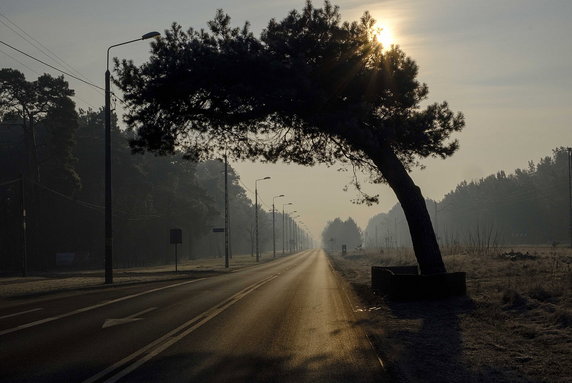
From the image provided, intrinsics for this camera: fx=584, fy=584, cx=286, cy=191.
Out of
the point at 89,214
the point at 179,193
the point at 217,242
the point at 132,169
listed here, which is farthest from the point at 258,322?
the point at 217,242

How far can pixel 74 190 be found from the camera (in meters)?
59.8

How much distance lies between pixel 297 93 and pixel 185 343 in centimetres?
899

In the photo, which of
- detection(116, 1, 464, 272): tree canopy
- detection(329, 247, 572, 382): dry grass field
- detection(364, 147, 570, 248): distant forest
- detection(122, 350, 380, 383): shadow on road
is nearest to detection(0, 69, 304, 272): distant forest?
detection(116, 1, 464, 272): tree canopy

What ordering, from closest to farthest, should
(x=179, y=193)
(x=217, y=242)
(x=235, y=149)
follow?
(x=235, y=149) < (x=179, y=193) < (x=217, y=242)

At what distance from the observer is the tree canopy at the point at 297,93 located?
54.9 feet

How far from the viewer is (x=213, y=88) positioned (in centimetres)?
1695

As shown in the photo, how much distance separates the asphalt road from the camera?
7.38m

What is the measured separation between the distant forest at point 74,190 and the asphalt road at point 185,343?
90.2 feet

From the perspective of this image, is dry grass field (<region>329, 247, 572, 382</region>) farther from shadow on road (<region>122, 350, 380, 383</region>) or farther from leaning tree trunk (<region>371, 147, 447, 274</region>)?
leaning tree trunk (<region>371, 147, 447, 274</region>)

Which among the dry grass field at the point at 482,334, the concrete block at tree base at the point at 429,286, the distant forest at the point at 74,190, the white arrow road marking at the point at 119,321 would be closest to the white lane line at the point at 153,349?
the white arrow road marking at the point at 119,321

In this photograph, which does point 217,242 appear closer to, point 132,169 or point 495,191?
point 132,169

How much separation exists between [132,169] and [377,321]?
6352cm

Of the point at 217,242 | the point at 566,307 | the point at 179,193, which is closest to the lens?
the point at 566,307

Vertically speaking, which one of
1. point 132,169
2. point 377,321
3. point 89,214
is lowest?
point 377,321
